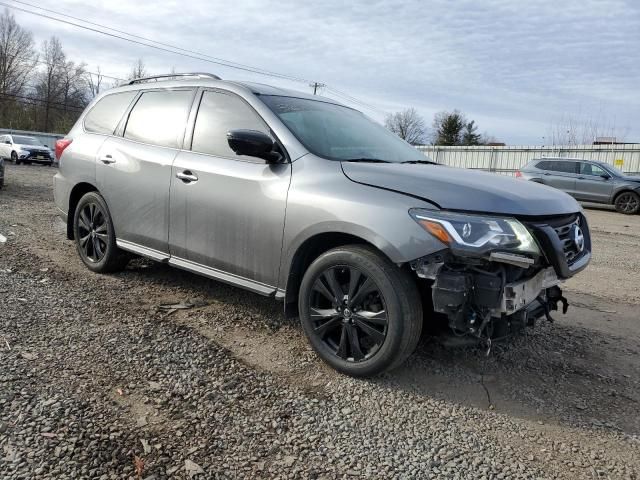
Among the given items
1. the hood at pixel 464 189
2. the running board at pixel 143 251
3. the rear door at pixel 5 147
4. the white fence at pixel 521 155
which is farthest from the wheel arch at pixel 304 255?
the rear door at pixel 5 147

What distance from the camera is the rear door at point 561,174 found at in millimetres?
15984

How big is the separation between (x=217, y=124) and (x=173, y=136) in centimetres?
49

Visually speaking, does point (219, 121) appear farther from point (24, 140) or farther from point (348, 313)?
point (24, 140)

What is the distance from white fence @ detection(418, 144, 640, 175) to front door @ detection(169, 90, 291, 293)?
19.7 meters

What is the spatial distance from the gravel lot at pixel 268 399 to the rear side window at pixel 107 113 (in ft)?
5.10

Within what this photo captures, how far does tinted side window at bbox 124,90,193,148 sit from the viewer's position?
4.23 m

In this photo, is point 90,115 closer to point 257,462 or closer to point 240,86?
point 240,86

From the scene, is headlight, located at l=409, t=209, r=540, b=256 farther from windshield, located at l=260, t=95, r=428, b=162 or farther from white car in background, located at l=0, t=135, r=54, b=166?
white car in background, located at l=0, t=135, r=54, b=166

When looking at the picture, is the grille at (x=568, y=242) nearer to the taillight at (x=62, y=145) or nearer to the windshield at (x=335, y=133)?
the windshield at (x=335, y=133)

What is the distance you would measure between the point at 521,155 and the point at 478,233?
86.8ft

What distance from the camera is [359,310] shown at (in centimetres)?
307

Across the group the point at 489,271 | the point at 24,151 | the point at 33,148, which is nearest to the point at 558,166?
the point at 489,271

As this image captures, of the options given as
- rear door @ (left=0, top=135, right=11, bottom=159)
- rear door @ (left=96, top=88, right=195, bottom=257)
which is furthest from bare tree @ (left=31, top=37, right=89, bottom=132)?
rear door @ (left=96, top=88, right=195, bottom=257)

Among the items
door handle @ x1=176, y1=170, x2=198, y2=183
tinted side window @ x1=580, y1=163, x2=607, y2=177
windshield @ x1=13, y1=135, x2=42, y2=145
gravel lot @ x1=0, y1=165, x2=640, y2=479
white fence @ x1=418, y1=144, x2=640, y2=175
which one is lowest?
gravel lot @ x1=0, y1=165, x2=640, y2=479
